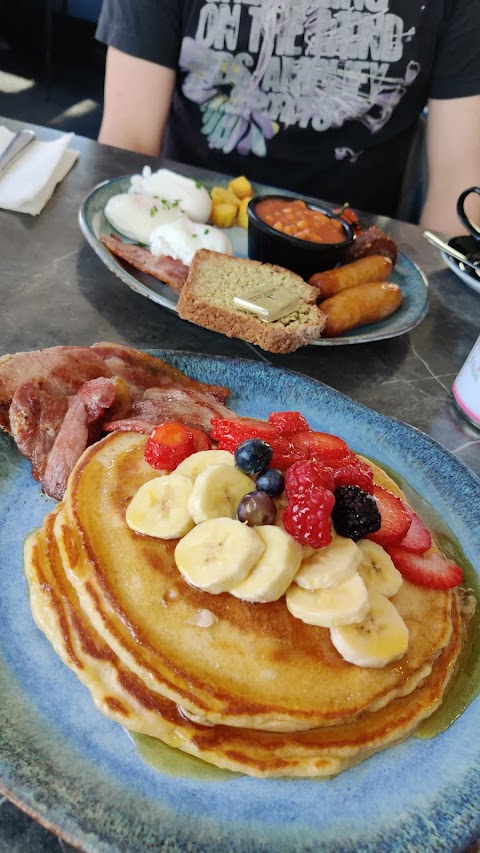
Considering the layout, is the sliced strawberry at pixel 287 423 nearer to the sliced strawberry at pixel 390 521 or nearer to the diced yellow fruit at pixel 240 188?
the sliced strawberry at pixel 390 521

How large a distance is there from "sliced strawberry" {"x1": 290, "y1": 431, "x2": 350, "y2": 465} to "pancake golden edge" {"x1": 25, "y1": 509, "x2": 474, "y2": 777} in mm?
448

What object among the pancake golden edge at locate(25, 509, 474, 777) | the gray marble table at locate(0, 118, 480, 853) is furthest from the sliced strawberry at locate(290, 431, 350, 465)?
the gray marble table at locate(0, 118, 480, 853)

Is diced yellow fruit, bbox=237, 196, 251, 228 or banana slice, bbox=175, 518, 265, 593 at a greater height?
diced yellow fruit, bbox=237, 196, 251, 228

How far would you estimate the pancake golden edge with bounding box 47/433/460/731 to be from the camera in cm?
95

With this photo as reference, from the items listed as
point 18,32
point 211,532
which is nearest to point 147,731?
point 211,532

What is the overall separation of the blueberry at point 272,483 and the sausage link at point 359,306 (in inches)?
36.0

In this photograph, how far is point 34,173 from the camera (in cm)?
239

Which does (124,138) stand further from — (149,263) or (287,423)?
(287,423)

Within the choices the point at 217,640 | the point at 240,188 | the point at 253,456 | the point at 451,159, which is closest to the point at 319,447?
the point at 253,456

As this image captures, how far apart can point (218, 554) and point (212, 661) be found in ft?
→ 0.56

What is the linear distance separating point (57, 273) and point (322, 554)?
57.3 inches

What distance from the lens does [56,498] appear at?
1267 millimetres

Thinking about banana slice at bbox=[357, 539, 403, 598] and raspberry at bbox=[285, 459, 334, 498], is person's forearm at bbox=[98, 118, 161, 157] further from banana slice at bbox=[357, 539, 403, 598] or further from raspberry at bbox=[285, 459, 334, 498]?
banana slice at bbox=[357, 539, 403, 598]

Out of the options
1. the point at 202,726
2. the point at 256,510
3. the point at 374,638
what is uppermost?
the point at 256,510
